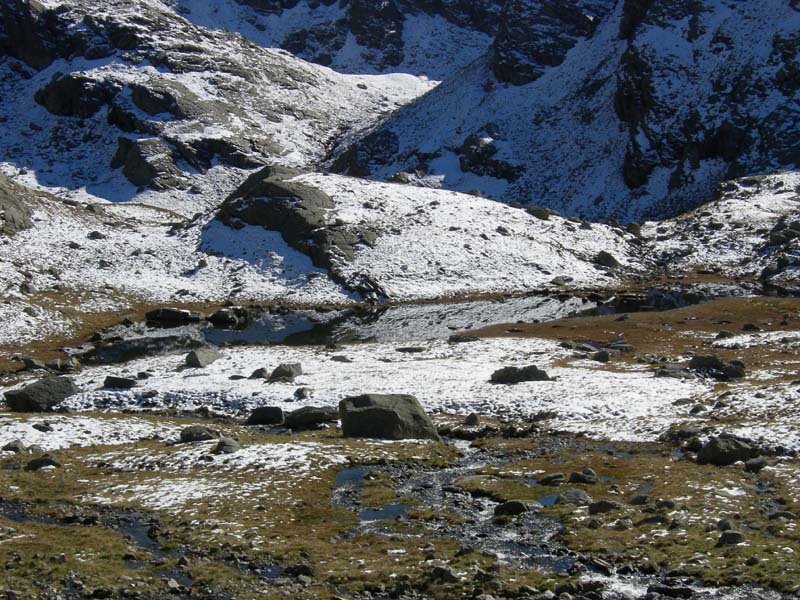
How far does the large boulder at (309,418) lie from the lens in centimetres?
3167

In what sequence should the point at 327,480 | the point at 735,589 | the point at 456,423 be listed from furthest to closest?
the point at 456,423 < the point at 327,480 < the point at 735,589

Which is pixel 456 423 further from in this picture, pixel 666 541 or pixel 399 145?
pixel 399 145

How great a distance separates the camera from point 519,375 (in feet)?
119

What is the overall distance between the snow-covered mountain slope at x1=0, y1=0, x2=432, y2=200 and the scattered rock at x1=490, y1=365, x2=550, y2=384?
7649 cm

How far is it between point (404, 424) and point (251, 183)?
2032 inches

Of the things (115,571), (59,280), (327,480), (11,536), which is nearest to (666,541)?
(327,480)

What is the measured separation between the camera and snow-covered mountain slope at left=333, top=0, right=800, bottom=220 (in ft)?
306

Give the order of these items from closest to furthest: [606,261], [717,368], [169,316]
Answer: [717,368], [169,316], [606,261]

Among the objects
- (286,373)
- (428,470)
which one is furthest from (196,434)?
(286,373)

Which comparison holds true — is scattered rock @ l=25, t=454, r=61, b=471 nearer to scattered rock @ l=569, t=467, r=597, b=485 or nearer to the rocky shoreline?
the rocky shoreline

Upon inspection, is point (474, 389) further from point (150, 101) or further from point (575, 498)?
point (150, 101)

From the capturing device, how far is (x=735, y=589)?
16281 mm

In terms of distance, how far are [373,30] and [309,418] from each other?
15928cm

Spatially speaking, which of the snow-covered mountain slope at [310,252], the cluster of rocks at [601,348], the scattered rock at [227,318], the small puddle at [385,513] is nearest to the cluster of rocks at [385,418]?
the small puddle at [385,513]
